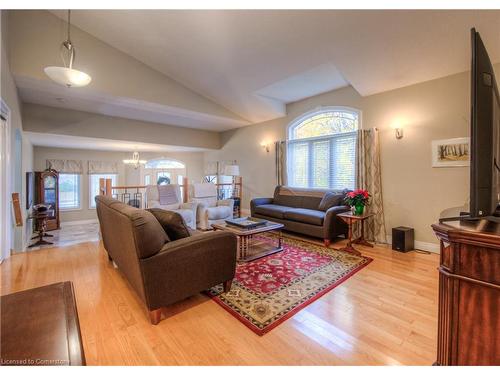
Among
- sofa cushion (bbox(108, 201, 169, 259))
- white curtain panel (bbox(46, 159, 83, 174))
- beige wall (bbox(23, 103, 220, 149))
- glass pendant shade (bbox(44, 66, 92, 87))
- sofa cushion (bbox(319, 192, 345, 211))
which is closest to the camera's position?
sofa cushion (bbox(108, 201, 169, 259))

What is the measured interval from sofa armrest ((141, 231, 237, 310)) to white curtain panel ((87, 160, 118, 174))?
693 cm

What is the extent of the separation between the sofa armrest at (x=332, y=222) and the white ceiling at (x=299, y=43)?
6.99 feet

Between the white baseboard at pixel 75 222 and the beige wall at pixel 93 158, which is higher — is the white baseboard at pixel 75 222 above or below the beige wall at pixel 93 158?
below

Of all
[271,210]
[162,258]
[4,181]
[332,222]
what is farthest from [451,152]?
[4,181]

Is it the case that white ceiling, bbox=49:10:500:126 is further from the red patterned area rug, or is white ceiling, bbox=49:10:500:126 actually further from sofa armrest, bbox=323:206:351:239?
the red patterned area rug

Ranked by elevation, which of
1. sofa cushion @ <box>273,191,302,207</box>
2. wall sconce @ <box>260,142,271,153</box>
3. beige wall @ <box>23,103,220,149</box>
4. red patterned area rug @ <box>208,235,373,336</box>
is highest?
beige wall @ <box>23,103,220,149</box>

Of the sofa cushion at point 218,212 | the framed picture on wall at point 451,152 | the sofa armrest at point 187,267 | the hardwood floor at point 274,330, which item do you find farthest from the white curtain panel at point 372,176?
the sofa armrest at point 187,267

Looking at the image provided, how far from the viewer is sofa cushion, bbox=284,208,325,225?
3946mm

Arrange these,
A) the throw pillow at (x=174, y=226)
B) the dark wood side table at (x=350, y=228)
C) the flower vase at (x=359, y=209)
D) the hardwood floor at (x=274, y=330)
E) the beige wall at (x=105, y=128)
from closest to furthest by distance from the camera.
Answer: the hardwood floor at (x=274, y=330), the throw pillow at (x=174, y=226), the dark wood side table at (x=350, y=228), the flower vase at (x=359, y=209), the beige wall at (x=105, y=128)

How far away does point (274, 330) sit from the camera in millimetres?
1783

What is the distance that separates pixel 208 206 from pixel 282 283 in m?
3.07

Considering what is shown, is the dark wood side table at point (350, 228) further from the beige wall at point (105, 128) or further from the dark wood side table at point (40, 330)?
the beige wall at point (105, 128)

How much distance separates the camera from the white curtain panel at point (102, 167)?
7353mm

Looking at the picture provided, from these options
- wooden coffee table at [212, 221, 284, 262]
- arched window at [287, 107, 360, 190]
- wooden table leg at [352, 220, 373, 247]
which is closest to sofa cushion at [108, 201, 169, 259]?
wooden coffee table at [212, 221, 284, 262]
